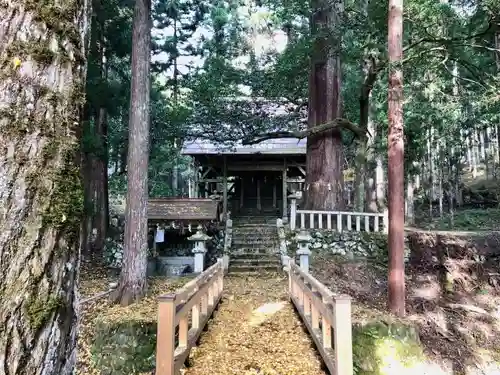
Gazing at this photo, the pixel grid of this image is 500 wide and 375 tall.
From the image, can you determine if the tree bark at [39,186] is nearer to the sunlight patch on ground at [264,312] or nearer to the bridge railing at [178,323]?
the bridge railing at [178,323]

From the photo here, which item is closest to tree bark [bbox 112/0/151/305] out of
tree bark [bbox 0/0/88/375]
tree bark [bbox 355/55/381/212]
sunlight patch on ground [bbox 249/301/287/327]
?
sunlight patch on ground [bbox 249/301/287/327]

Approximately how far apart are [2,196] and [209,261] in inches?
448

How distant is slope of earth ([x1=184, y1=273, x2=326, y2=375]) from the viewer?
14.3 ft

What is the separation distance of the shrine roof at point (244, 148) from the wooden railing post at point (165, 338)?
36.8 ft

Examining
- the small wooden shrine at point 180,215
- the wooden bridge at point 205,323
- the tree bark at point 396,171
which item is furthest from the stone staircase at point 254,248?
the wooden bridge at point 205,323

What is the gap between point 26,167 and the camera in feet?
3.19

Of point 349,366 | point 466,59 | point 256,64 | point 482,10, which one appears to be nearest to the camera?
point 349,366

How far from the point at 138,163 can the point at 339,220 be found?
22.4 ft

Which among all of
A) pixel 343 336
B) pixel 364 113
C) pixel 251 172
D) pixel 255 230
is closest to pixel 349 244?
pixel 255 230

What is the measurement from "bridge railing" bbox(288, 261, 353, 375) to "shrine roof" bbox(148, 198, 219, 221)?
19.4ft

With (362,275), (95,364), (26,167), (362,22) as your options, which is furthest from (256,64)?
(26,167)

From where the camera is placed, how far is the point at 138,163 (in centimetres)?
750

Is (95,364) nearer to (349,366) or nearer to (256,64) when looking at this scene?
(349,366)

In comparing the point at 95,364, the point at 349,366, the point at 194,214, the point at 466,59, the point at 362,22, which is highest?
the point at 362,22
